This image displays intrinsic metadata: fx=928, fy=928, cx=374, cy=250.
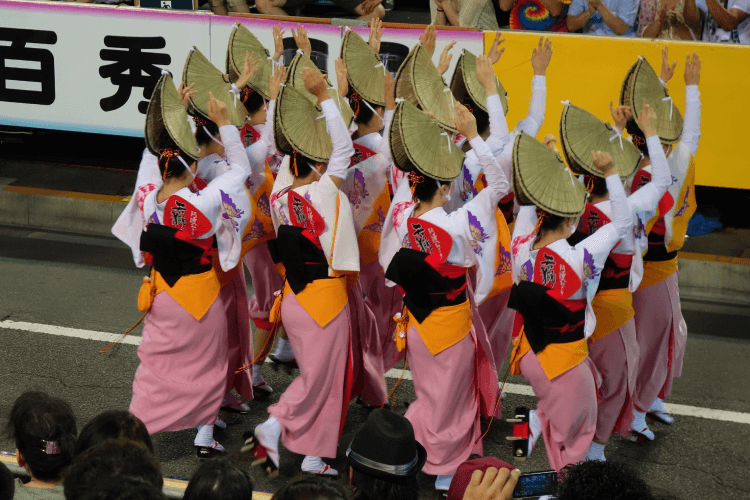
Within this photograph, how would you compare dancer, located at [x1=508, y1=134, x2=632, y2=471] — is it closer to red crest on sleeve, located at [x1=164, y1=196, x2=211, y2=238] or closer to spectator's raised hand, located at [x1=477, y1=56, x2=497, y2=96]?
spectator's raised hand, located at [x1=477, y1=56, x2=497, y2=96]

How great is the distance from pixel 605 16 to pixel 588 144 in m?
3.44

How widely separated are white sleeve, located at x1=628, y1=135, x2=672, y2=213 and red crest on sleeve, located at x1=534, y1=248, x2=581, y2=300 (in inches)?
21.9

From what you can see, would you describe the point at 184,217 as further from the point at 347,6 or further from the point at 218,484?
the point at 347,6

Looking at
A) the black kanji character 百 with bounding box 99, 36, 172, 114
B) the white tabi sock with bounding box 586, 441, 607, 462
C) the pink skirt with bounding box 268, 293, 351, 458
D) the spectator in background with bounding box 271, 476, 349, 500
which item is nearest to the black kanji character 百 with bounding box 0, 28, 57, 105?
the black kanji character 百 with bounding box 99, 36, 172, 114

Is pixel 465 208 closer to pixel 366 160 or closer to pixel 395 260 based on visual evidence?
pixel 395 260

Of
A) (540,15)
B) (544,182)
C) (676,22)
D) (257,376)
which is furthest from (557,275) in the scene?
(540,15)

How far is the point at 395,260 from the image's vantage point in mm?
4488

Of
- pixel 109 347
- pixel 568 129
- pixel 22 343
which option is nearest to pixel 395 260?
pixel 568 129

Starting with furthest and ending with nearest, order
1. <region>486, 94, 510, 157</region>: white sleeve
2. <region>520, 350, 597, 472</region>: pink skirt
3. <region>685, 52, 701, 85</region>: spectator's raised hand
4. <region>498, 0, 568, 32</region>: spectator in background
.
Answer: <region>498, 0, 568, 32</region>: spectator in background → <region>685, 52, 701, 85</region>: spectator's raised hand → <region>486, 94, 510, 157</region>: white sleeve → <region>520, 350, 597, 472</region>: pink skirt

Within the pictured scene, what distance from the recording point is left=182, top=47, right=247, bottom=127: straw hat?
5113 mm

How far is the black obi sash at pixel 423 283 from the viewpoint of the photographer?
14.4ft

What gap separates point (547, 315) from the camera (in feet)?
14.0

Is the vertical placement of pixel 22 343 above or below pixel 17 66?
below

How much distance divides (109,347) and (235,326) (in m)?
1.34
